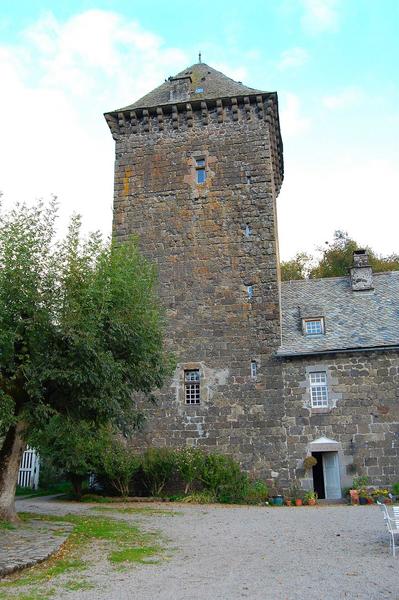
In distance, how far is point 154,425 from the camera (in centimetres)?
1850

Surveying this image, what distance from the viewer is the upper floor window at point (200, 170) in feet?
68.6

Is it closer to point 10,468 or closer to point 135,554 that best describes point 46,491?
point 10,468

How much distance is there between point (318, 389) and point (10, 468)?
32.9 feet

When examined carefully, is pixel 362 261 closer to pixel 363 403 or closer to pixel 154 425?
pixel 363 403

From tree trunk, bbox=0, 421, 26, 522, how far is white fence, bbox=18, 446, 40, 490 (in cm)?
1237

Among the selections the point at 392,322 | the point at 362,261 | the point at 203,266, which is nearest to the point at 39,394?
A: the point at 203,266

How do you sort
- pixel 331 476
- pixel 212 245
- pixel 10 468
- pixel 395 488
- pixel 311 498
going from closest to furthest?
pixel 10 468 → pixel 395 488 → pixel 311 498 → pixel 331 476 → pixel 212 245

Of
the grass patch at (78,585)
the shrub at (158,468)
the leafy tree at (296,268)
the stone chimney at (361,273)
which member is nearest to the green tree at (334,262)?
the leafy tree at (296,268)

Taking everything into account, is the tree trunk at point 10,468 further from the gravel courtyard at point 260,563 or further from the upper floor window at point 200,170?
the upper floor window at point 200,170

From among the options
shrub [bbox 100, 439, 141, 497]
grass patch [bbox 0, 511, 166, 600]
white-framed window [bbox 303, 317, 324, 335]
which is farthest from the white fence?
white-framed window [bbox 303, 317, 324, 335]

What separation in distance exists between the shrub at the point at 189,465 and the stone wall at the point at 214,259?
561 millimetres

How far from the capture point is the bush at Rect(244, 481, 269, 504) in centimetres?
1678

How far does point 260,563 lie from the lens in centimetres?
808

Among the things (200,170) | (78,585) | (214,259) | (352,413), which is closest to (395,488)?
(352,413)
